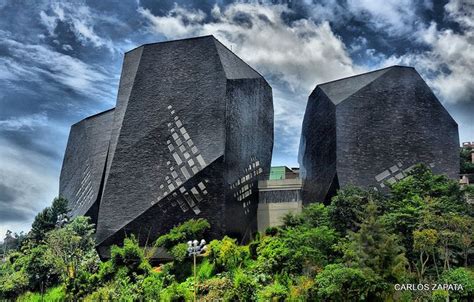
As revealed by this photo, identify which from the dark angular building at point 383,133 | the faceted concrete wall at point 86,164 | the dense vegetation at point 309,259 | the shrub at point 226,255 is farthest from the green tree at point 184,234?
the dark angular building at point 383,133

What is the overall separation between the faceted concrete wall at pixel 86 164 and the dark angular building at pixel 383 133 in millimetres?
16015

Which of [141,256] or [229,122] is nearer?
[141,256]

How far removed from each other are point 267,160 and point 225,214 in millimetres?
10700

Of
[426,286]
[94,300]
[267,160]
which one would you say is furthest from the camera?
[267,160]

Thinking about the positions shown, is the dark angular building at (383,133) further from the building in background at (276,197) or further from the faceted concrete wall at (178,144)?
the faceted concrete wall at (178,144)

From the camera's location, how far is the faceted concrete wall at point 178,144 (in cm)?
3288

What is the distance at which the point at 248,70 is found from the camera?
4000 cm

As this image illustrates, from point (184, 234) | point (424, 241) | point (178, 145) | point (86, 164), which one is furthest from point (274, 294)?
point (86, 164)

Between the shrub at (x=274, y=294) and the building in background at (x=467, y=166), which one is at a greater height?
the building in background at (x=467, y=166)

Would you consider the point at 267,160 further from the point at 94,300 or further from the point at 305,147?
the point at 94,300

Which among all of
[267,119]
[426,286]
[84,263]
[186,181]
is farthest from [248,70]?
[426,286]

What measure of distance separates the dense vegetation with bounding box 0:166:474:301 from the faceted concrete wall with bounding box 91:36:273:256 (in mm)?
1410

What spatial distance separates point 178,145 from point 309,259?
504 inches

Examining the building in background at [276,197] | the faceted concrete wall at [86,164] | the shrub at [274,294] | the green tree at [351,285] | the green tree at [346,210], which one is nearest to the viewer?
the green tree at [351,285]
